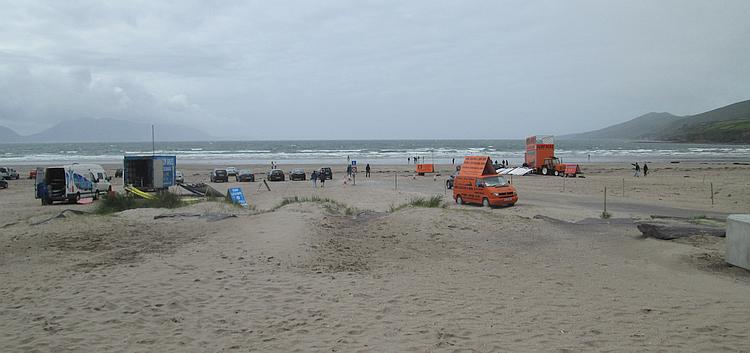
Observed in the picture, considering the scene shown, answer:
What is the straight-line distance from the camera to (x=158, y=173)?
1050 inches

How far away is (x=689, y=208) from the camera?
67.0 ft

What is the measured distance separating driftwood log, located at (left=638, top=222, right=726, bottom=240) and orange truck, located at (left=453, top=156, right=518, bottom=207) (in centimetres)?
817

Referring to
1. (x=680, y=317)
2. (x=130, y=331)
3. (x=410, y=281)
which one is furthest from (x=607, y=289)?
(x=130, y=331)

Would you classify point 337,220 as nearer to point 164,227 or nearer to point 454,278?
point 164,227

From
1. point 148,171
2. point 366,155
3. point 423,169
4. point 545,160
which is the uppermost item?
point 366,155

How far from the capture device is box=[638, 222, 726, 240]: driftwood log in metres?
12.1

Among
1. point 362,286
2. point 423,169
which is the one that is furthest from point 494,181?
point 423,169

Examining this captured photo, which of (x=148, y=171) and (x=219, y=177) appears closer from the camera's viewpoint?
(x=148, y=171)

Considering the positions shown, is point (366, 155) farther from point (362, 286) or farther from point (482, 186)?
point (362, 286)

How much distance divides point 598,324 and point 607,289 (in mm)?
1933

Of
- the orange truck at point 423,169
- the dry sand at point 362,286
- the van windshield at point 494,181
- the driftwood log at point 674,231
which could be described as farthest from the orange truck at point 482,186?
the orange truck at point 423,169

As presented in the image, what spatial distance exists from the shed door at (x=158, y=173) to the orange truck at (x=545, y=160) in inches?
1196

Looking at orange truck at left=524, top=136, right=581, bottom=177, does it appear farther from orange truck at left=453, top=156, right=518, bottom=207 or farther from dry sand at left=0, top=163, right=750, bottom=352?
dry sand at left=0, top=163, right=750, bottom=352

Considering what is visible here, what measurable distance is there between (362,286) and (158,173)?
21560 millimetres
